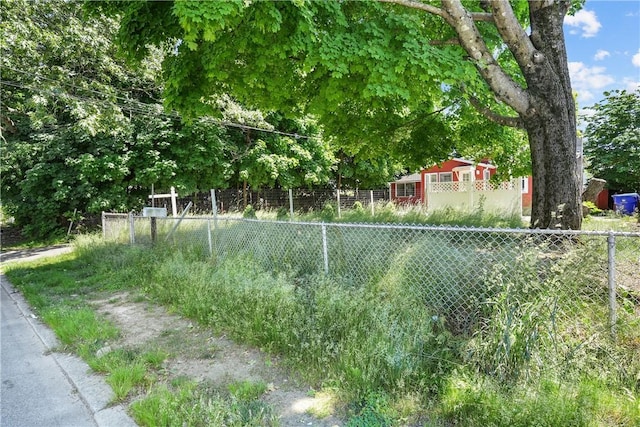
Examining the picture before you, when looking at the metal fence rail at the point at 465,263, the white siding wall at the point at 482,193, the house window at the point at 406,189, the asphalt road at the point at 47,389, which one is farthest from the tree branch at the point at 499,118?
the house window at the point at 406,189

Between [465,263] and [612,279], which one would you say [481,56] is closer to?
[465,263]

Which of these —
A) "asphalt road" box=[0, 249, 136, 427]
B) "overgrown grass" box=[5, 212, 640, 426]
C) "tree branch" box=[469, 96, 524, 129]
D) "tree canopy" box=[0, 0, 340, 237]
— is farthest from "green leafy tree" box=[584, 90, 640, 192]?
"asphalt road" box=[0, 249, 136, 427]

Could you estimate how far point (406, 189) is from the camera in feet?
94.2

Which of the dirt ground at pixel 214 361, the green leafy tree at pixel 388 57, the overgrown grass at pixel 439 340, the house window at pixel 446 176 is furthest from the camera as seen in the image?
the house window at pixel 446 176

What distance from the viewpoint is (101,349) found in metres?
3.73

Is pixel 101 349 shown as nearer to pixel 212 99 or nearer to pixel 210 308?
pixel 210 308

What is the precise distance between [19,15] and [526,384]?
1210cm

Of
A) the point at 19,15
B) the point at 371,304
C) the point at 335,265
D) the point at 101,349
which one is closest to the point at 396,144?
the point at 335,265

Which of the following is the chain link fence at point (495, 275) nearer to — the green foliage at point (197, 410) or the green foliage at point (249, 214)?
the green foliage at point (197, 410)

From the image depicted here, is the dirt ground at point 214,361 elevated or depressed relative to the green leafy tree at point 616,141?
depressed

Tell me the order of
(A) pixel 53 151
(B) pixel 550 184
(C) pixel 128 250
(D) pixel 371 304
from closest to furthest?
(D) pixel 371 304
(B) pixel 550 184
(C) pixel 128 250
(A) pixel 53 151

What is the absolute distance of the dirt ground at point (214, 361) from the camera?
2.61 m

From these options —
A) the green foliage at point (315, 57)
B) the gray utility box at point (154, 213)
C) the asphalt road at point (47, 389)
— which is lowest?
the asphalt road at point (47, 389)

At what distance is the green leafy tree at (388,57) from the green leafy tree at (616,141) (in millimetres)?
21382
